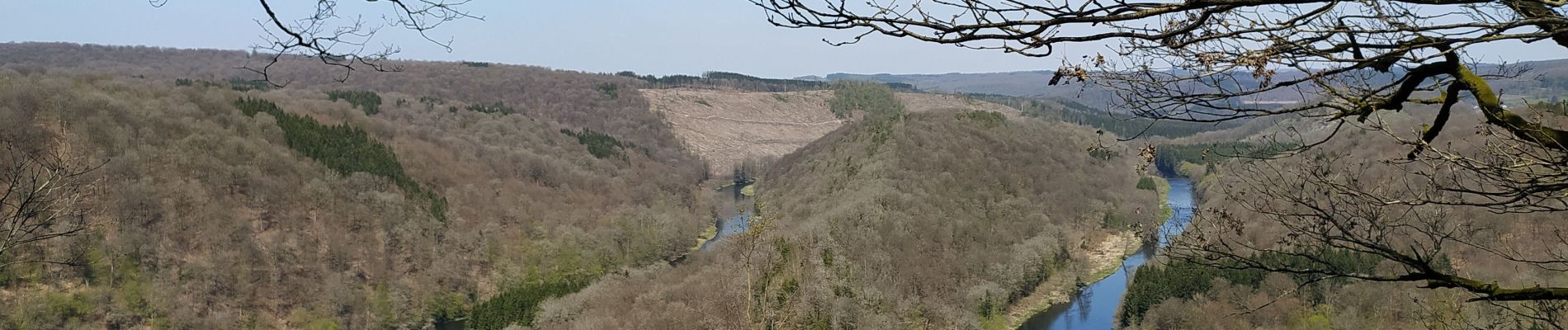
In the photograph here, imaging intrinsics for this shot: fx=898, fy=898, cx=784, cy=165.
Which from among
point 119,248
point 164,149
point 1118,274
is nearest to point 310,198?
point 164,149

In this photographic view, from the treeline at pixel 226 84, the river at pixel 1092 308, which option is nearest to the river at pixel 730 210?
the river at pixel 1092 308

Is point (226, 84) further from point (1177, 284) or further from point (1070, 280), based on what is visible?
point (1177, 284)

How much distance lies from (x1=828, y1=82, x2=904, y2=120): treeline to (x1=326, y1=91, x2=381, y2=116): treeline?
92797 millimetres

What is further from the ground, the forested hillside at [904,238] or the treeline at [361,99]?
the treeline at [361,99]

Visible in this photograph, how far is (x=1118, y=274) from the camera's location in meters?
52.6

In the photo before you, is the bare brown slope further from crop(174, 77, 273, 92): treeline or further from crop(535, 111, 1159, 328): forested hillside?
crop(174, 77, 273, 92): treeline

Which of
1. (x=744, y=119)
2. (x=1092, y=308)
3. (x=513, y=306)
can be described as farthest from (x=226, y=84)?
(x=744, y=119)

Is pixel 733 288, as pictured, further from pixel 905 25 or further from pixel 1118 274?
pixel 1118 274

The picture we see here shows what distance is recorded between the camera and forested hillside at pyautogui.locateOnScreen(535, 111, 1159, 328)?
30.8 m

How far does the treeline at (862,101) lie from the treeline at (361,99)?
92.8 m

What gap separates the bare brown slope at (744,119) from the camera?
452 feet

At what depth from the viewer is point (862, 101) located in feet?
604

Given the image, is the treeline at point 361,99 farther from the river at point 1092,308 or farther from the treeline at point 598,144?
the river at point 1092,308

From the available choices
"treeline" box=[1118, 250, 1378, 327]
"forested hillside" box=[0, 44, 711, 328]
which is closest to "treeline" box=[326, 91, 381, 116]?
"forested hillside" box=[0, 44, 711, 328]
